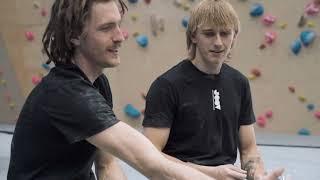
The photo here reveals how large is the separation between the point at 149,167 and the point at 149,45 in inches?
105

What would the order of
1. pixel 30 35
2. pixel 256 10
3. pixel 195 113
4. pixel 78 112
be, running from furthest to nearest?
pixel 30 35 < pixel 256 10 < pixel 195 113 < pixel 78 112

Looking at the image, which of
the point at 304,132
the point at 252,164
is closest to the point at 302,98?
the point at 304,132

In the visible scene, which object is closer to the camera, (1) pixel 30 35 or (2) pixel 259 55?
(2) pixel 259 55

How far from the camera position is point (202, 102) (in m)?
1.83

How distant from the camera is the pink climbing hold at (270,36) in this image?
3.50m

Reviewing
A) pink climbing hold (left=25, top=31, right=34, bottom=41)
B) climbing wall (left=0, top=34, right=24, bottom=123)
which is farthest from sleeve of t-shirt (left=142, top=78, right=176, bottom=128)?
climbing wall (left=0, top=34, right=24, bottom=123)

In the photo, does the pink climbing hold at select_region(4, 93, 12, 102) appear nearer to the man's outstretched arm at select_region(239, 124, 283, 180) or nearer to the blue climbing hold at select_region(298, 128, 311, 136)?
the blue climbing hold at select_region(298, 128, 311, 136)

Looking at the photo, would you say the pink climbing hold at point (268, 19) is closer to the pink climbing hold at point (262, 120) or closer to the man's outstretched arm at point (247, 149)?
the pink climbing hold at point (262, 120)

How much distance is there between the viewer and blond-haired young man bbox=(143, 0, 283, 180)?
1.79 metres

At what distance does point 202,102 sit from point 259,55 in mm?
1857

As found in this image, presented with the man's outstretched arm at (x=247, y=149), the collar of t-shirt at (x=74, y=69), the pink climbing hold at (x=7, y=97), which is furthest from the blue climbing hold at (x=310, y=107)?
the pink climbing hold at (x=7, y=97)

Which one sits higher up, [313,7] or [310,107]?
[313,7]

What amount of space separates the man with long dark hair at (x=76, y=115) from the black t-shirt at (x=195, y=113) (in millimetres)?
381

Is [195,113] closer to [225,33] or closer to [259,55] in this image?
[225,33]
